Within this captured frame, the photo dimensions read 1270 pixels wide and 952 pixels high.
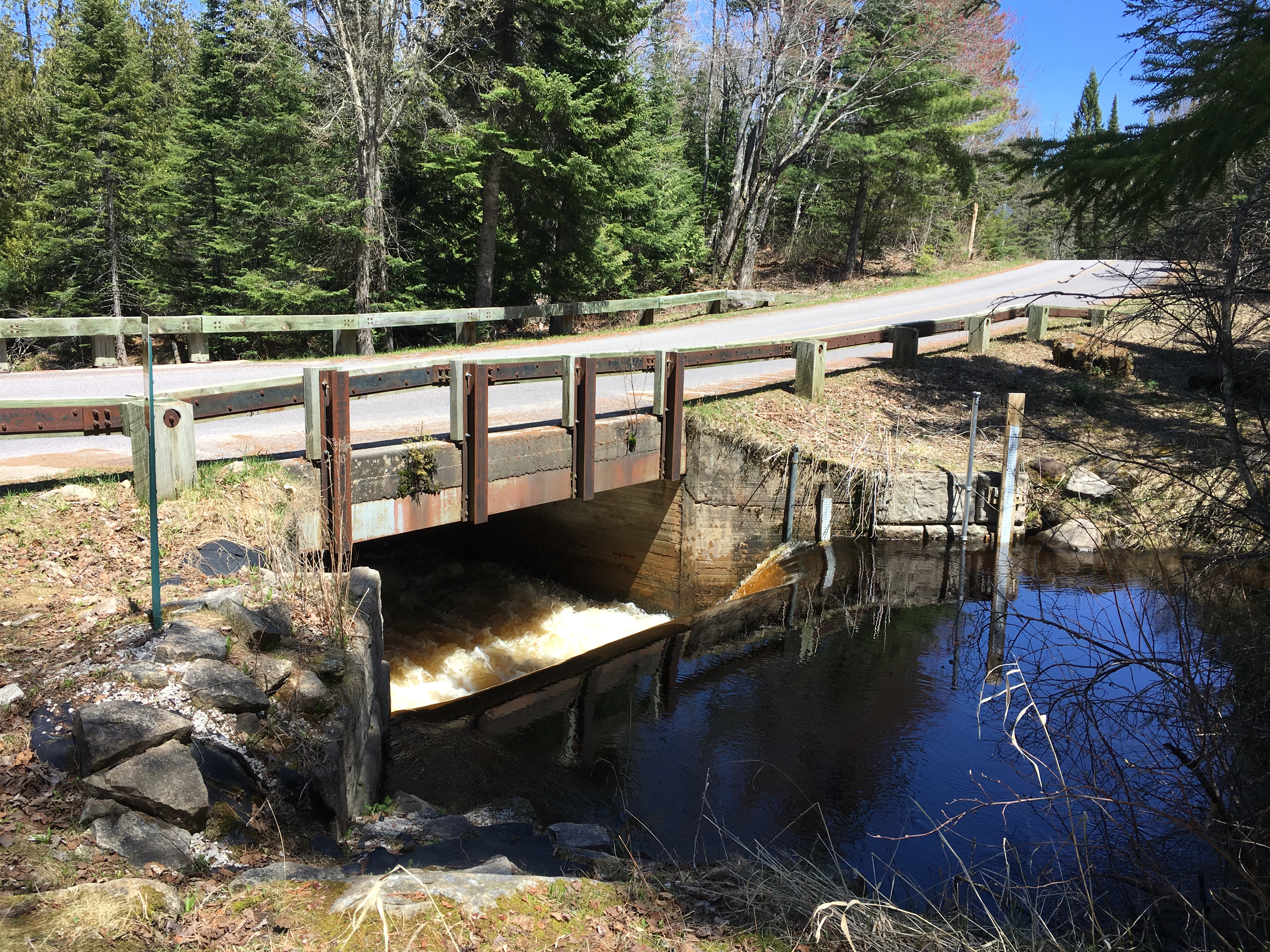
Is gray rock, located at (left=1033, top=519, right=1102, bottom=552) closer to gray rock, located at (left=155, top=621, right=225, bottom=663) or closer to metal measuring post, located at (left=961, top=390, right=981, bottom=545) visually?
metal measuring post, located at (left=961, top=390, right=981, bottom=545)

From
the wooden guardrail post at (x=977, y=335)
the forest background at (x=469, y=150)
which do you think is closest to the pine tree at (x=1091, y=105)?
the forest background at (x=469, y=150)

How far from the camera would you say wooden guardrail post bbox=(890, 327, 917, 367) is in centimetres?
1558

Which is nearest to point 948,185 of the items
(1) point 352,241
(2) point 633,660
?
(1) point 352,241

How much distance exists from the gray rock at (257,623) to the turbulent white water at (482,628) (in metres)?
3.80

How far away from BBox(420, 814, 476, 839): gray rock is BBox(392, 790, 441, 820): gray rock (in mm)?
126

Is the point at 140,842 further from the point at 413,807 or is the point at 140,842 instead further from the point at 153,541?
the point at 413,807

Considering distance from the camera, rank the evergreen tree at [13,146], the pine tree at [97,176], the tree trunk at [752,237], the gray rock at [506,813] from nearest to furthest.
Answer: the gray rock at [506,813] < the pine tree at [97,176] < the evergreen tree at [13,146] < the tree trunk at [752,237]

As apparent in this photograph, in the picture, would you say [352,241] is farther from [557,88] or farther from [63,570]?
[63,570]

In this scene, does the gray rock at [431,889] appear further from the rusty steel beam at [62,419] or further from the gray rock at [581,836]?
the rusty steel beam at [62,419]

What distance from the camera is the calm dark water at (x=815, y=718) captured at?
6598 millimetres

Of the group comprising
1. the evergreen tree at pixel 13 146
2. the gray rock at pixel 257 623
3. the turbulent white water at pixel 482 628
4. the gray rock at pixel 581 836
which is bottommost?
the turbulent white water at pixel 482 628

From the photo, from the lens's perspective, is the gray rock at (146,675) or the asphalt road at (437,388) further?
the asphalt road at (437,388)

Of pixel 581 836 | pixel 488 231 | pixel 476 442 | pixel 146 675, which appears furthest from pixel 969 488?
pixel 488 231

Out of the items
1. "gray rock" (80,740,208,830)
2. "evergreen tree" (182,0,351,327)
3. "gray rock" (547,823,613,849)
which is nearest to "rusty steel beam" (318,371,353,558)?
"gray rock" (547,823,613,849)
